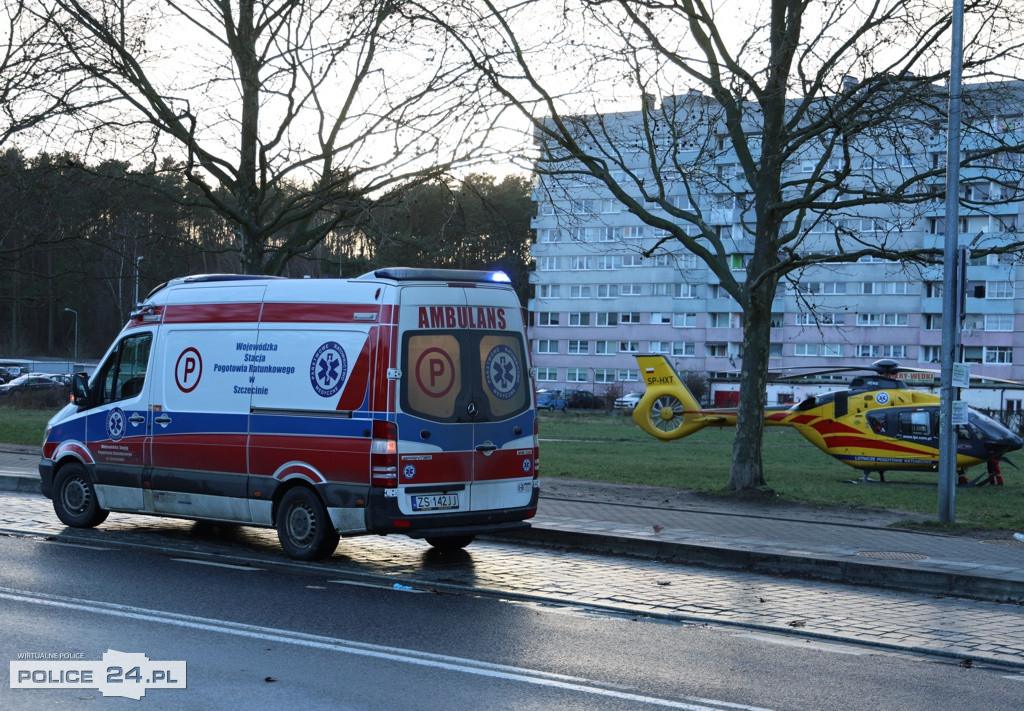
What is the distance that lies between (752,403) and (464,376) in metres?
9.62

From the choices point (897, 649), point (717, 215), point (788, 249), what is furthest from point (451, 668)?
point (717, 215)

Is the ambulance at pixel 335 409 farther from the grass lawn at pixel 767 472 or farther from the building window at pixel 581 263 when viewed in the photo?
the building window at pixel 581 263

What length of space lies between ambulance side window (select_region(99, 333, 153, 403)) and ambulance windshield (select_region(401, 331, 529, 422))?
3.47 meters

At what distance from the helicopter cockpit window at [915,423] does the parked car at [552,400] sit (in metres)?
56.8

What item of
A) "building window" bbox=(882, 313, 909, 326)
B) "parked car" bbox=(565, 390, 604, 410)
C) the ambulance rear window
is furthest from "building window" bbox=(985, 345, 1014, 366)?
the ambulance rear window

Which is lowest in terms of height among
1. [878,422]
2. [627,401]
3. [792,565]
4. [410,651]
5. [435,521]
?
[627,401]

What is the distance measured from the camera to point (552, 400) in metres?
87.5

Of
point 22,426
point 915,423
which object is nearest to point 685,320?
point 22,426

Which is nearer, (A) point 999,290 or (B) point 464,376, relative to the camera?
Answer: (B) point 464,376

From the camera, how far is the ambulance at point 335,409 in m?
11.3

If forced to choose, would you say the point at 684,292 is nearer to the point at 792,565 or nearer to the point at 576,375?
the point at 576,375

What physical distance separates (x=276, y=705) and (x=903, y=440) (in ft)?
77.1

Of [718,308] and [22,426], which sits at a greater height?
[718,308]

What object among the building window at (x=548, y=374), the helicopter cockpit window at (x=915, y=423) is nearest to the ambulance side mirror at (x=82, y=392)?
the helicopter cockpit window at (x=915, y=423)
